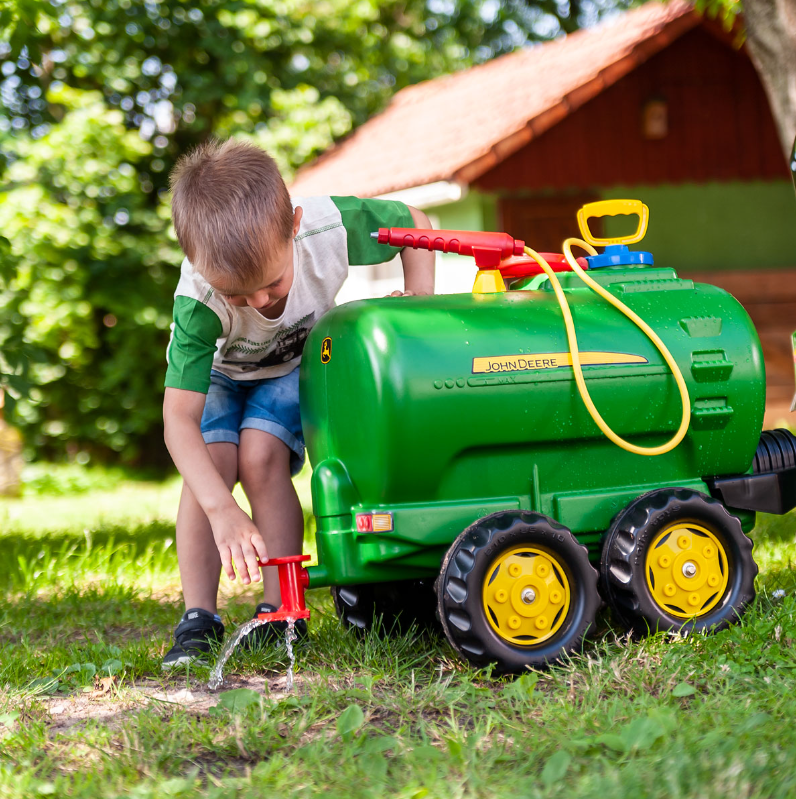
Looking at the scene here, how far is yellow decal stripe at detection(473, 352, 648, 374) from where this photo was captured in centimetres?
205

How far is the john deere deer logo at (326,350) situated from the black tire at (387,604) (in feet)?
1.86

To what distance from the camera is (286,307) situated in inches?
92.7

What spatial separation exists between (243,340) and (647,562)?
1.08m

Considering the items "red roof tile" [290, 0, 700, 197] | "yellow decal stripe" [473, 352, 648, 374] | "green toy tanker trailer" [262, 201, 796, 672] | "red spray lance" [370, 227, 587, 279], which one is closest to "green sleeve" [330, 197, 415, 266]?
"red spray lance" [370, 227, 587, 279]

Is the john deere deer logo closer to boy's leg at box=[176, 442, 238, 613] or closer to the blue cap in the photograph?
boy's leg at box=[176, 442, 238, 613]

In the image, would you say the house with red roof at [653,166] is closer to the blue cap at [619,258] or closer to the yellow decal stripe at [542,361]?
the blue cap at [619,258]

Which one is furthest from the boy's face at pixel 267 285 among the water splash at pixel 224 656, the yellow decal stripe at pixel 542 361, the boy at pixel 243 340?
the water splash at pixel 224 656

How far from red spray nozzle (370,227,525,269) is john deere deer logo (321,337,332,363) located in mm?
263

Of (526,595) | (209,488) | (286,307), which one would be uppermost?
(286,307)

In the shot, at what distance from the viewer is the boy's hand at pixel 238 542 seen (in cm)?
203

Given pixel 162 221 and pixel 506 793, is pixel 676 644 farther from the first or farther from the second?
pixel 162 221

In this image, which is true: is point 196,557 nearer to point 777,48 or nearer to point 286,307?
point 286,307

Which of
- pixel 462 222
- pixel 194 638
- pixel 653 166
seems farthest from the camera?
pixel 462 222

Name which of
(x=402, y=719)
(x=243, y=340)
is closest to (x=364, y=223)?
(x=243, y=340)
